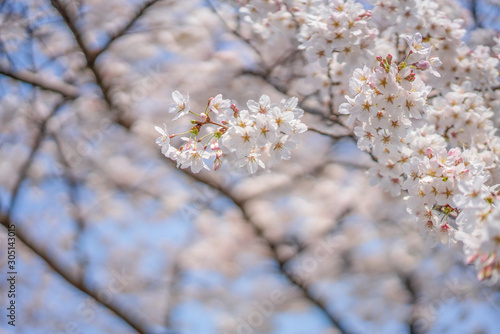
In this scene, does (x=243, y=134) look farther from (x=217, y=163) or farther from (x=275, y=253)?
(x=275, y=253)

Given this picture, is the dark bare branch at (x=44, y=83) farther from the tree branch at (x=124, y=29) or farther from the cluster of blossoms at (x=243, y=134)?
the cluster of blossoms at (x=243, y=134)

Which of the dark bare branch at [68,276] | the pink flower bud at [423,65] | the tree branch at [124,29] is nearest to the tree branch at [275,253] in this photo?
the dark bare branch at [68,276]

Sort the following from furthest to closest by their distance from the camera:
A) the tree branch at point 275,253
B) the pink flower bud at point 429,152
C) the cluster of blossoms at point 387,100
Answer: the tree branch at point 275,253, the pink flower bud at point 429,152, the cluster of blossoms at point 387,100

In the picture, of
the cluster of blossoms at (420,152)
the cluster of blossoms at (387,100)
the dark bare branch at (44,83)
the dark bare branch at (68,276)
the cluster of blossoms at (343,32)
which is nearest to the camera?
the cluster of blossoms at (420,152)

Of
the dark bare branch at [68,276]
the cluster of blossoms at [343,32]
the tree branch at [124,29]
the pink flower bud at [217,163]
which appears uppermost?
the cluster of blossoms at [343,32]

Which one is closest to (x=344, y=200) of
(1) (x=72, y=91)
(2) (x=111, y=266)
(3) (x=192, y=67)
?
(3) (x=192, y=67)

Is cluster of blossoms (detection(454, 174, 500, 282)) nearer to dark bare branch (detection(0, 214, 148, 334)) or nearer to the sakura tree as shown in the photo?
the sakura tree

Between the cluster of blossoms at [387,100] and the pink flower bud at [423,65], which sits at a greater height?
the pink flower bud at [423,65]

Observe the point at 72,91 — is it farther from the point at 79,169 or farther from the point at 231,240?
the point at 231,240

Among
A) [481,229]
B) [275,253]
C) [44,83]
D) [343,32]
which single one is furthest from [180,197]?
[481,229]
